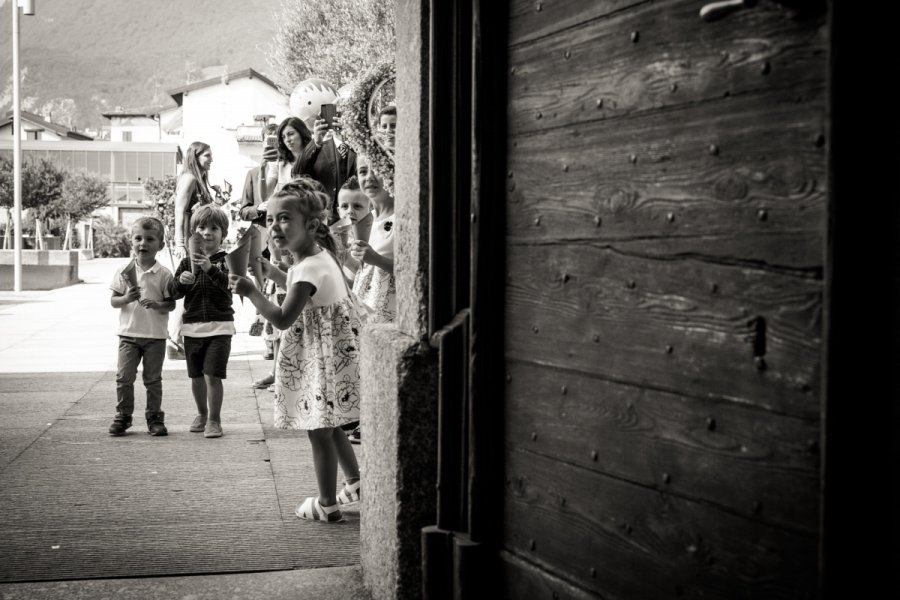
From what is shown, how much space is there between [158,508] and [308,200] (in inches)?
64.1

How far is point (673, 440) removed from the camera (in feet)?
8.04

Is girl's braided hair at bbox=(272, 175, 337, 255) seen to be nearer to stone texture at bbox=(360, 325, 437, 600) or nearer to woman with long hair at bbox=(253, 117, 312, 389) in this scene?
stone texture at bbox=(360, 325, 437, 600)

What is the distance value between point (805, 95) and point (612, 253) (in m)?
0.74

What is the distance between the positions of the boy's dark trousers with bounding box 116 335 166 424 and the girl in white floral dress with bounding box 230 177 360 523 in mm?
2227

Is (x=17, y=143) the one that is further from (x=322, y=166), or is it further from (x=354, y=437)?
(x=354, y=437)

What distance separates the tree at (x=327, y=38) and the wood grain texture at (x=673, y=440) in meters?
31.7

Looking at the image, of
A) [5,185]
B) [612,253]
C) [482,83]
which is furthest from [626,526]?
[5,185]

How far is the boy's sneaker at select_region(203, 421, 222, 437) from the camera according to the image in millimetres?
6738

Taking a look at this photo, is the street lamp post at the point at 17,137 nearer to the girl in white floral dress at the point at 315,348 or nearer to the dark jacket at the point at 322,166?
the dark jacket at the point at 322,166

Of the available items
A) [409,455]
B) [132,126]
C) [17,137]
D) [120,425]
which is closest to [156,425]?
[120,425]

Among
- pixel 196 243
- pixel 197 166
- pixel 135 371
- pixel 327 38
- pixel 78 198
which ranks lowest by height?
pixel 135 371

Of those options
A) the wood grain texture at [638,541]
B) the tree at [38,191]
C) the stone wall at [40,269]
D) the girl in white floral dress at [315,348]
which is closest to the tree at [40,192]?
the tree at [38,191]

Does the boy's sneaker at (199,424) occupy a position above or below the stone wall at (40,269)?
below

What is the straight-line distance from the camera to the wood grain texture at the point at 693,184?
2074mm
